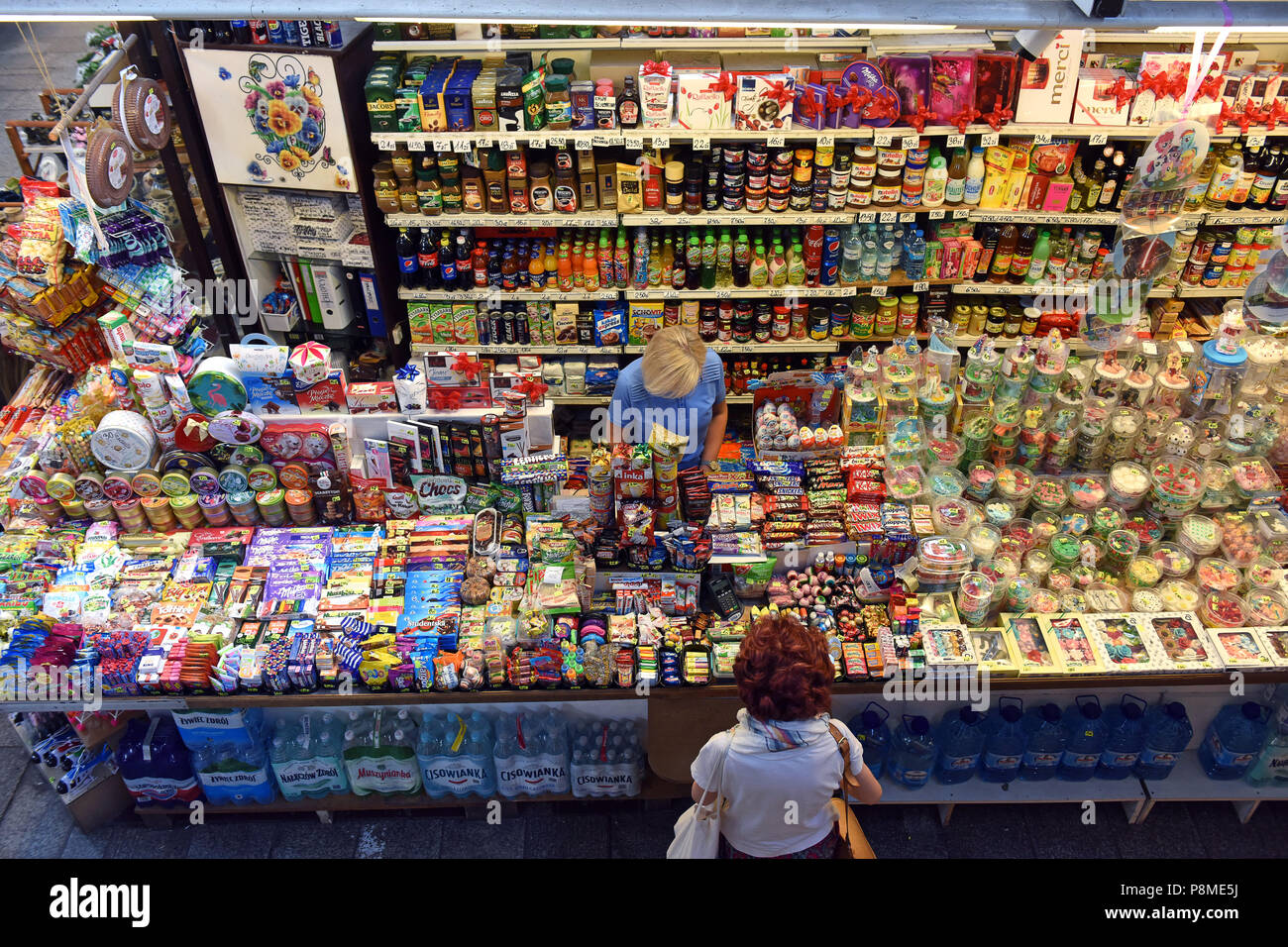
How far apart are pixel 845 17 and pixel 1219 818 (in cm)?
401

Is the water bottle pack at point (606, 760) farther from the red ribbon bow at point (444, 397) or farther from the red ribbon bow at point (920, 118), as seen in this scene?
the red ribbon bow at point (920, 118)

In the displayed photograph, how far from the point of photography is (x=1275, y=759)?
4.19 metres

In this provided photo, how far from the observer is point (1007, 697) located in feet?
13.9

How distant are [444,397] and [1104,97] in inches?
157

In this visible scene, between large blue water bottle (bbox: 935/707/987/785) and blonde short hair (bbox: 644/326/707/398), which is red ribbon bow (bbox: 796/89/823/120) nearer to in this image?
blonde short hair (bbox: 644/326/707/398)

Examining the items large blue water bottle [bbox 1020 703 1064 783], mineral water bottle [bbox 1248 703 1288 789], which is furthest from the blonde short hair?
mineral water bottle [bbox 1248 703 1288 789]

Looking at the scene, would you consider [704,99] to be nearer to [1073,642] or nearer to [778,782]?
[1073,642]

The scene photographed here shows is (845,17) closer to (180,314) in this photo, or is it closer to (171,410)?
(171,410)

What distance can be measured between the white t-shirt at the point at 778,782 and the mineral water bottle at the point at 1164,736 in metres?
2.07

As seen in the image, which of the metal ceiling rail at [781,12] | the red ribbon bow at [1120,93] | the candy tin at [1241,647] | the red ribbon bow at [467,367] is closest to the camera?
the metal ceiling rail at [781,12]

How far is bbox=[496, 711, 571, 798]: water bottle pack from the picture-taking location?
13.5ft

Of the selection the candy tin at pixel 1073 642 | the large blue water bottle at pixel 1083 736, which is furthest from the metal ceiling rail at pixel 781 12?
the large blue water bottle at pixel 1083 736

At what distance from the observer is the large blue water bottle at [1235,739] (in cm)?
418

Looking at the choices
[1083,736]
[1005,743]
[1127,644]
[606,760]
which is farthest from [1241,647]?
[606,760]
